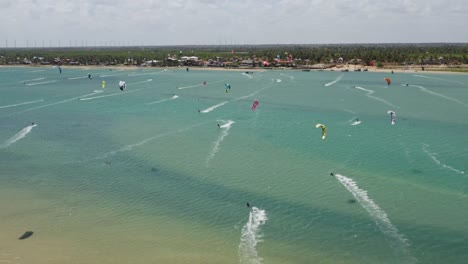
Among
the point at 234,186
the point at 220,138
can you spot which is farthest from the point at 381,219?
the point at 220,138

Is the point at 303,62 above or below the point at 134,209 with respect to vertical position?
above

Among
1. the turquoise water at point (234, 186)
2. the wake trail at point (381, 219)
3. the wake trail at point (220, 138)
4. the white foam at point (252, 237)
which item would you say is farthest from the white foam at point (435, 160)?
the wake trail at point (220, 138)

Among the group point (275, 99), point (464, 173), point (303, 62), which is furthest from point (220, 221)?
point (303, 62)

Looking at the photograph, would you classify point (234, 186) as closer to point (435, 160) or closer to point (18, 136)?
point (435, 160)

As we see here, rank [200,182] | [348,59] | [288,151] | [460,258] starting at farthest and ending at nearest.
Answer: [348,59], [288,151], [200,182], [460,258]

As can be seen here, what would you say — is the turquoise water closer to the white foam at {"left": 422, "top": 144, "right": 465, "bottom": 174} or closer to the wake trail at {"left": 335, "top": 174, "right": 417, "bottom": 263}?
the wake trail at {"left": 335, "top": 174, "right": 417, "bottom": 263}

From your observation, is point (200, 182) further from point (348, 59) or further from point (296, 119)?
point (348, 59)
